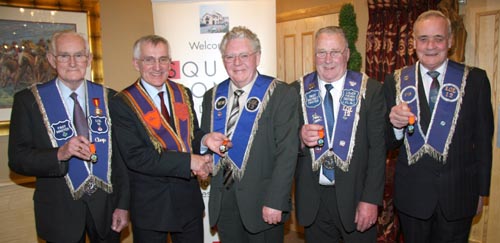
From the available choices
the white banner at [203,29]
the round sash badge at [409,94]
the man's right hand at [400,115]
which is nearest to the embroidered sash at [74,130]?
the white banner at [203,29]

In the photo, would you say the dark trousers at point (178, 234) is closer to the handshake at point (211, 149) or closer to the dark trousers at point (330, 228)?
the handshake at point (211, 149)

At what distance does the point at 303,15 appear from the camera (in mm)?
4332

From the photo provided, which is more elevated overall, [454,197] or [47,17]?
[47,17]

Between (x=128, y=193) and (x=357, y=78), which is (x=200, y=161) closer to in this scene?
(x=128, y=193)

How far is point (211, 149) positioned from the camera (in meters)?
2.11

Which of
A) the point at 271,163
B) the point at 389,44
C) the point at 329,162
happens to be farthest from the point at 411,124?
the point at 389,44

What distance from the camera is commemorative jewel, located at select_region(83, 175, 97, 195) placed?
6.98 ft

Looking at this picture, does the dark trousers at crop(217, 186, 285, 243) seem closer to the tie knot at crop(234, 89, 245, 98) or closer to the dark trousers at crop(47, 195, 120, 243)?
the tie knot at crop(234, 89, 245, 98)

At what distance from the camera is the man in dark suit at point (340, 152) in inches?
83.7

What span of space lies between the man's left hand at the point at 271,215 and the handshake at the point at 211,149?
376 millimetres

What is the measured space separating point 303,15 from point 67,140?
119 inches

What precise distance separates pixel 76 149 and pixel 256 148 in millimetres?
917

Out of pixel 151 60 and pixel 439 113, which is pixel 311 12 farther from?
pixel 151 60

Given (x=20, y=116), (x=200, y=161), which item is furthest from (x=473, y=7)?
(x=20, y=116)
